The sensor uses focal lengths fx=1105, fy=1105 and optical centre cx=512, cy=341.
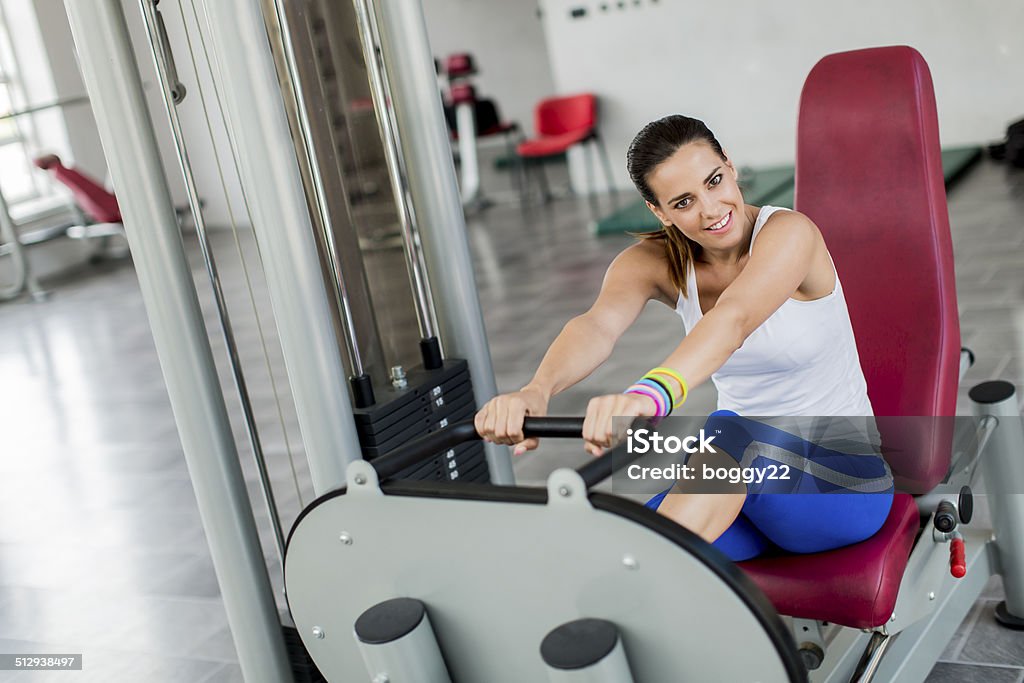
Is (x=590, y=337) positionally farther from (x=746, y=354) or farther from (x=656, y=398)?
(x=656, y=398)

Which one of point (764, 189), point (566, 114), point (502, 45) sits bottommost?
point (764, 189)

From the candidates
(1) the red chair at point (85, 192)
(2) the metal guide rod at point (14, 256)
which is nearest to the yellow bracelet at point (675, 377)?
(2) the metal guide rod at point (14, 256)

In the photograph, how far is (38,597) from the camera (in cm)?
320

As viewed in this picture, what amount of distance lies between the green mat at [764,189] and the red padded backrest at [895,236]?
404 centimetres

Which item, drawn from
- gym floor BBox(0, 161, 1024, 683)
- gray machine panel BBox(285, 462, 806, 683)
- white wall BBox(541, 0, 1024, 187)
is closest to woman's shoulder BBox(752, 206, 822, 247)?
gray machine panel BBox(285, 462, 806, 683)

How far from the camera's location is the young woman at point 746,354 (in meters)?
1.58

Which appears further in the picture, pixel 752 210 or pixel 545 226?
pixel 545 226

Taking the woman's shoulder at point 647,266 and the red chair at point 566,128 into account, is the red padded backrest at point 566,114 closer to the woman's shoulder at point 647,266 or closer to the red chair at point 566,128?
the red chair at point 566,128

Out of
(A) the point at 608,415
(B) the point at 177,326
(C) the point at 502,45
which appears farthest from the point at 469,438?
(C) the point at 502,45

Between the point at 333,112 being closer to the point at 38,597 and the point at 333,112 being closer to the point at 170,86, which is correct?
the point at 170,86

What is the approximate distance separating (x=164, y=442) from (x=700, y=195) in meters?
3.29

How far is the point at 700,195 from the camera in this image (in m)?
1.69

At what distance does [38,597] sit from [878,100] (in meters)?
2.64

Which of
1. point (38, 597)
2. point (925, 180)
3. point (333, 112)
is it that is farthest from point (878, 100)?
point (38, 597)
